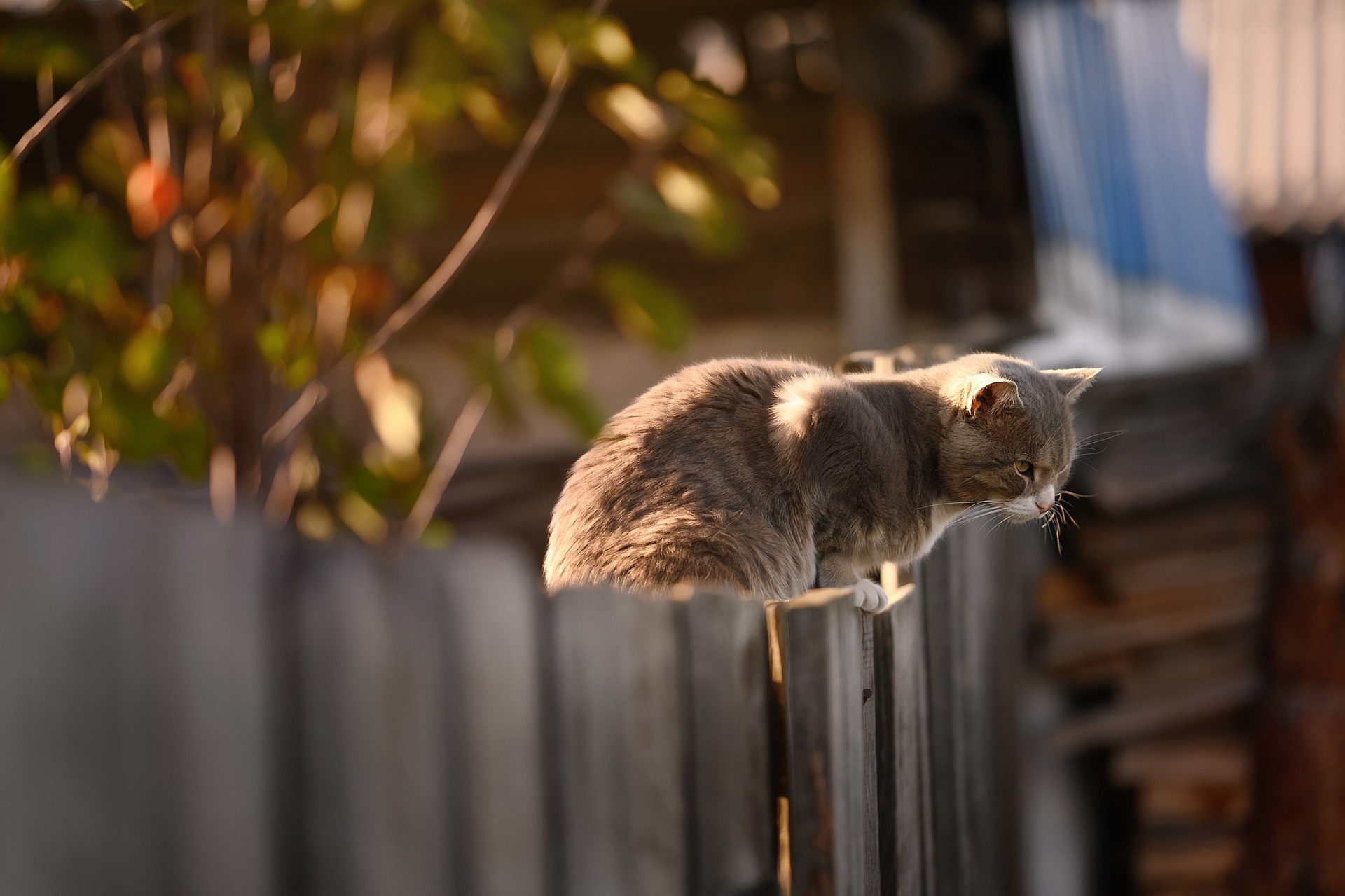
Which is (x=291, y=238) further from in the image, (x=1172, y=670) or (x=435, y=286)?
(x=1172, y=670)

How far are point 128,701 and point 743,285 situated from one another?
455cm

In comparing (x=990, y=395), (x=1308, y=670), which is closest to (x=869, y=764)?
(x=990, y=395)

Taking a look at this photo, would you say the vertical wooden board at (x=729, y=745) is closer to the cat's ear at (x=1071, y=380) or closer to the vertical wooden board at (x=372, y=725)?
the vertical wooden board at (x=372, y=725)

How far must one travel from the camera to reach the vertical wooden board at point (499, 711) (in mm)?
867

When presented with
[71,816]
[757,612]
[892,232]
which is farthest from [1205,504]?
[71,816]

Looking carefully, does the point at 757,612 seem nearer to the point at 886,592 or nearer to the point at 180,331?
the point at 886,592

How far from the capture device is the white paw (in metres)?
1.45

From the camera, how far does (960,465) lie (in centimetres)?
188

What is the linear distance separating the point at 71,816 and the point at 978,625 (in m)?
1.71

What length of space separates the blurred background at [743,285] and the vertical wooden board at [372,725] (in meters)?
1.39

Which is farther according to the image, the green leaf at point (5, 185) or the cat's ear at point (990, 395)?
the green leaf at point (5, 185)

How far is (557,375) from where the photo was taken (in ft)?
8.07

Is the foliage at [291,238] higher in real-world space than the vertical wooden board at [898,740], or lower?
higher

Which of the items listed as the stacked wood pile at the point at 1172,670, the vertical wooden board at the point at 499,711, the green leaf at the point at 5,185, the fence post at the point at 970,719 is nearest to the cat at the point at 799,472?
the fence post at the point at 970,719
